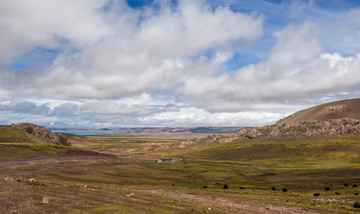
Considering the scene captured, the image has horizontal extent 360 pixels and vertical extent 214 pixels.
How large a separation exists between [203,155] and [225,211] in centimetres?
16238

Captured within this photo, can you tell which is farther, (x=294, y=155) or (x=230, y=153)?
(x=230, y=153)

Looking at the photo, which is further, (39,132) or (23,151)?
(39,132)

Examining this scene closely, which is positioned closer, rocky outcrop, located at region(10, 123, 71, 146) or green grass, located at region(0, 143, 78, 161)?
green grass, located at region(0, 143, 78, 161)

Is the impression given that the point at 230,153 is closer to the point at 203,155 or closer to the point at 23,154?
the point at 203,155

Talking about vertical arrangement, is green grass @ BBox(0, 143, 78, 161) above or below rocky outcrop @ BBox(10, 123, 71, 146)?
below

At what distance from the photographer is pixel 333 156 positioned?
497ft

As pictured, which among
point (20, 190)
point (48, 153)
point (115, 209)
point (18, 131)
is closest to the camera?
point (115, 209)

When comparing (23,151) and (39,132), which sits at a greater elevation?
(39,132)

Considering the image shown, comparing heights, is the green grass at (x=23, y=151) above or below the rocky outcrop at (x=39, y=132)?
below

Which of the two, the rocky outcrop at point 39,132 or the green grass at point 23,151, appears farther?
the rocky outcrop at point 39,132

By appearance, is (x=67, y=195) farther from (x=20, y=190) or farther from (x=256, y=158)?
(x=256, y=158)

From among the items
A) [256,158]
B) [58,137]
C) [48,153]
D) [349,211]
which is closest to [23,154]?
[48,153]

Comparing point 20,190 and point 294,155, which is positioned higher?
point 20,190

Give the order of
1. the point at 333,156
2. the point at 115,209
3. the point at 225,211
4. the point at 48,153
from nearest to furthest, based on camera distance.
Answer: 1. the point at 115,209
2. the point at 225,211
3. the point at 48,153
4. the point at 333,156
